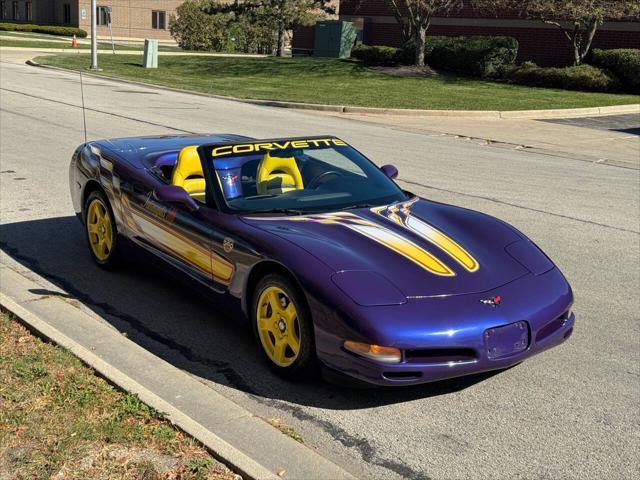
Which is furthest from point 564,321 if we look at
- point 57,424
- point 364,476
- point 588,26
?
point 588,26

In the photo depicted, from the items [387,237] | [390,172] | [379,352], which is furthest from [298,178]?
[379,352]

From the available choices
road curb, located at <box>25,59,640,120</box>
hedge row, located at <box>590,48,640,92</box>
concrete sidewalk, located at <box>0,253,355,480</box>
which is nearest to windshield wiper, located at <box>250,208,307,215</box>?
concrete sidewalk, located at <box>0,253,355,480</box>

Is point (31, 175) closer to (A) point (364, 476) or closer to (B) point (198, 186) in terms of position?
(B) point (198, 186)

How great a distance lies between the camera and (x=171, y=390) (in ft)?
13.5

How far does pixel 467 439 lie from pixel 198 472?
1.39 metres

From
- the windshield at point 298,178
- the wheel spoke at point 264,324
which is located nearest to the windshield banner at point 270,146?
the windshield at point 298,178

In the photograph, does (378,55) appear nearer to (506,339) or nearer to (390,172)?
(390,172)

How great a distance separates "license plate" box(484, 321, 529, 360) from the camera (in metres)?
3.89

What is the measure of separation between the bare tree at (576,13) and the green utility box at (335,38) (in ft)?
30.4

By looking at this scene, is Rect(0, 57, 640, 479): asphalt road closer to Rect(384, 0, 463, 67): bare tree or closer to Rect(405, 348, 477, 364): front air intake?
Rect(405, 348, 477, 364): front air intake

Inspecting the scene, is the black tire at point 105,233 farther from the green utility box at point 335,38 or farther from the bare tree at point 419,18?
the green utility box at point 335,38

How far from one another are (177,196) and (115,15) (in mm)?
63088

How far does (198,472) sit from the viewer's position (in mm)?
3178

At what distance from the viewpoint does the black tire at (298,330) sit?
4086mm
